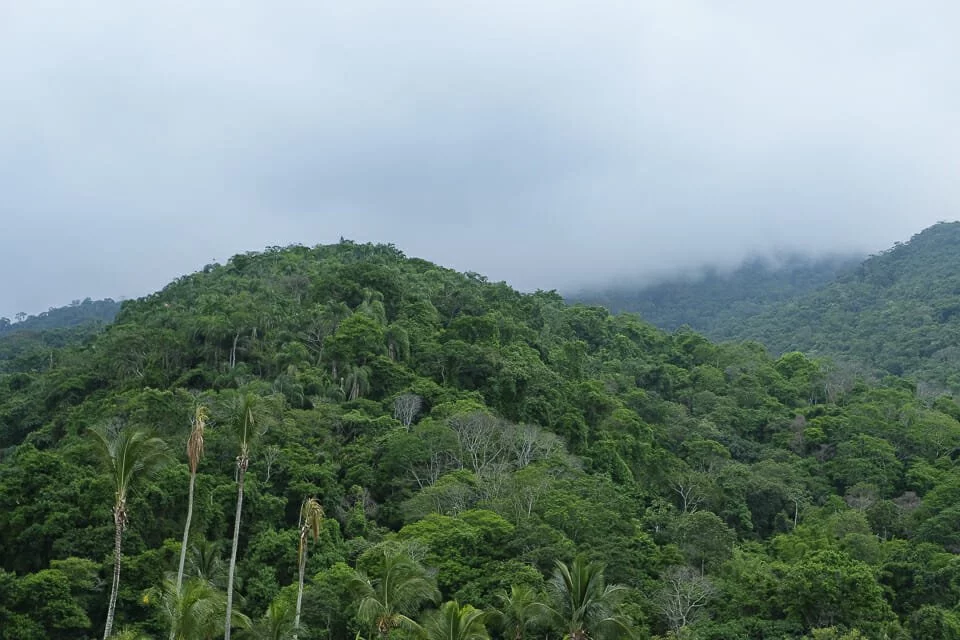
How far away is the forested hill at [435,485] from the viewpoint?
A: 30.1 metres

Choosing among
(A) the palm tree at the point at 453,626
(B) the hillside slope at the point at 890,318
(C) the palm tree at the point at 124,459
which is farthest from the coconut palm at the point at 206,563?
(B) the hillside slope at the point at 890,318

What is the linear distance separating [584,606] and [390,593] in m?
6.70

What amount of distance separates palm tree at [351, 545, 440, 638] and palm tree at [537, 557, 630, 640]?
4472 mm

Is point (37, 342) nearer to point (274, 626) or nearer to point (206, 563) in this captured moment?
point (206, 563)

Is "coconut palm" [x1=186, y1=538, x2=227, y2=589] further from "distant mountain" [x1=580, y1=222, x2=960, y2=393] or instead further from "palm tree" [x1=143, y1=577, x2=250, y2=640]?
"distant mountain" [x1=580, y1=222, x2=960, y2=393]

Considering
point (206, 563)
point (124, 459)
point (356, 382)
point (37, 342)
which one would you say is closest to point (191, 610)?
point (124, 459)

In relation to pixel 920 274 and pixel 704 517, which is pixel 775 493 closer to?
pixel 704 517

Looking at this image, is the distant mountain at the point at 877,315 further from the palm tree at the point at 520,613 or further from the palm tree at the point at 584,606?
the palm tree at the point at 520,613

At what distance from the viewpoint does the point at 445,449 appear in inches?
1809

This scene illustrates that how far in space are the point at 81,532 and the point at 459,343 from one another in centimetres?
3024

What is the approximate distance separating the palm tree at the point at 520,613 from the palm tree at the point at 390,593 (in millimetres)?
3101

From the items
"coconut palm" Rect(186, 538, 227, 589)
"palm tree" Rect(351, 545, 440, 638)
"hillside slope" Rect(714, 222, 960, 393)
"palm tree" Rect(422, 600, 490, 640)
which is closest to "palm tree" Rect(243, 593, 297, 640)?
"palm tree" Rect(351, 545, 440, 638)

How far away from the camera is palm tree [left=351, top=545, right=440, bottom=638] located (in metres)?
27.3

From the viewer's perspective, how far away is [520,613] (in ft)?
98.2
